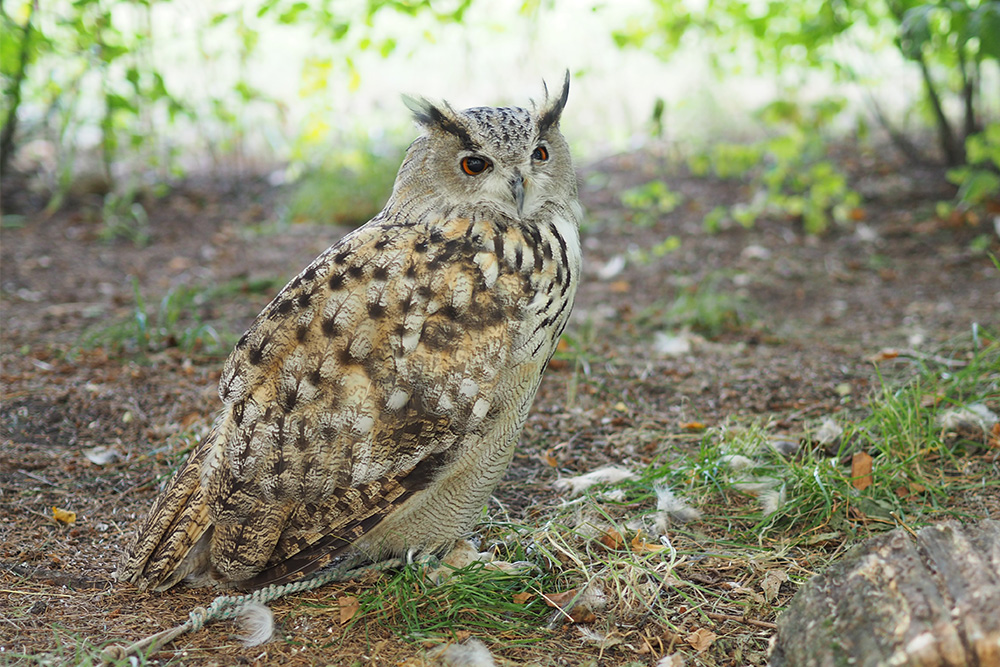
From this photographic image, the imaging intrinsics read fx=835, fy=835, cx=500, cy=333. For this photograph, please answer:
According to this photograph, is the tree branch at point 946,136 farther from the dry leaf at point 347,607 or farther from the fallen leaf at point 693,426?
the dry leaf at point 347,607

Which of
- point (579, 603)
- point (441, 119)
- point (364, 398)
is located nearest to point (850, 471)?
point (579, 603)

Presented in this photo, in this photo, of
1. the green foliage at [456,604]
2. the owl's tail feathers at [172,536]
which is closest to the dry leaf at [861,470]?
the green foliage at [456,604]

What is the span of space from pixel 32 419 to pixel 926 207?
22.3ft

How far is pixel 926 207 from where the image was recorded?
7.10 meters

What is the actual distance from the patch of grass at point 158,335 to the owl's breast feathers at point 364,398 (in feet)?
7.17

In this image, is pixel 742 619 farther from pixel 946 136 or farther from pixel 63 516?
pixel 946 136

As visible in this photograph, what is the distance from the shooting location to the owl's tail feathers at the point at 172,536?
266 centimetres

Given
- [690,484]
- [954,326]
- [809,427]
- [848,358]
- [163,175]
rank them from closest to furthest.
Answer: [690,484] < [809,427] < [848,358] < [954,326] < [163,175]

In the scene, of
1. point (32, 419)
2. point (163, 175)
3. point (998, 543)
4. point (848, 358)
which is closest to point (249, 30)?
point (163, 175)

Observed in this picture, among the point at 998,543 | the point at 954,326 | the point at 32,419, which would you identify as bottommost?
the point at 954,326

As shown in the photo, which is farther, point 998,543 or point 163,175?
point 163,175

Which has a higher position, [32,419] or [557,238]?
[557,238]

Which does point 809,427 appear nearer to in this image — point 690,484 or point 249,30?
point 690,484

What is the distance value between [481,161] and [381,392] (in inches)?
32.8
